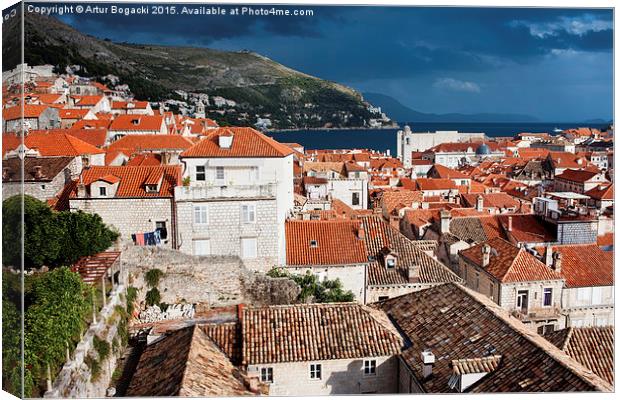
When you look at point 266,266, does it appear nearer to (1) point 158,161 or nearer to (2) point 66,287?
(2) point 66,287

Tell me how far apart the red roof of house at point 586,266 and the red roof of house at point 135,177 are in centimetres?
1267

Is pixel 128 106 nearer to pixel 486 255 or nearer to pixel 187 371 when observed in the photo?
pixel 486 255

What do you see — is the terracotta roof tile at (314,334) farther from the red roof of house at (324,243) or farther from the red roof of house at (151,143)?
the red roof of house at (151,143)

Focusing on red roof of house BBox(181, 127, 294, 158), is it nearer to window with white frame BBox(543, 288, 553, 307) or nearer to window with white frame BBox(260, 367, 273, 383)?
window with white frame BBox(543, 288, 553, 307)

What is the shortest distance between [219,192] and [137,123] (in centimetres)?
3331

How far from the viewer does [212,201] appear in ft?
55.4

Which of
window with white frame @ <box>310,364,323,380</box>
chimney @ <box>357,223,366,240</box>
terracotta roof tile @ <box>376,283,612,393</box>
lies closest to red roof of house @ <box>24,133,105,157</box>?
chimney @ <box>357,223,366,240</box>

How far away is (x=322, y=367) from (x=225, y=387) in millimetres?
1921

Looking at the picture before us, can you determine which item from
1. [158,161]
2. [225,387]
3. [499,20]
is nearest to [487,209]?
[158,161]

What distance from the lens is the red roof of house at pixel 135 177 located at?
17.3m

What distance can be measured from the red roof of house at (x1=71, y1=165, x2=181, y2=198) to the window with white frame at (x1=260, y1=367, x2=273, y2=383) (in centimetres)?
821

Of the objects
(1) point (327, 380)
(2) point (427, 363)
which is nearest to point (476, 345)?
(2) point (427, 363)

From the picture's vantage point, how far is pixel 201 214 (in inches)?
667

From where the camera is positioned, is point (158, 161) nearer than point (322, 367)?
No
